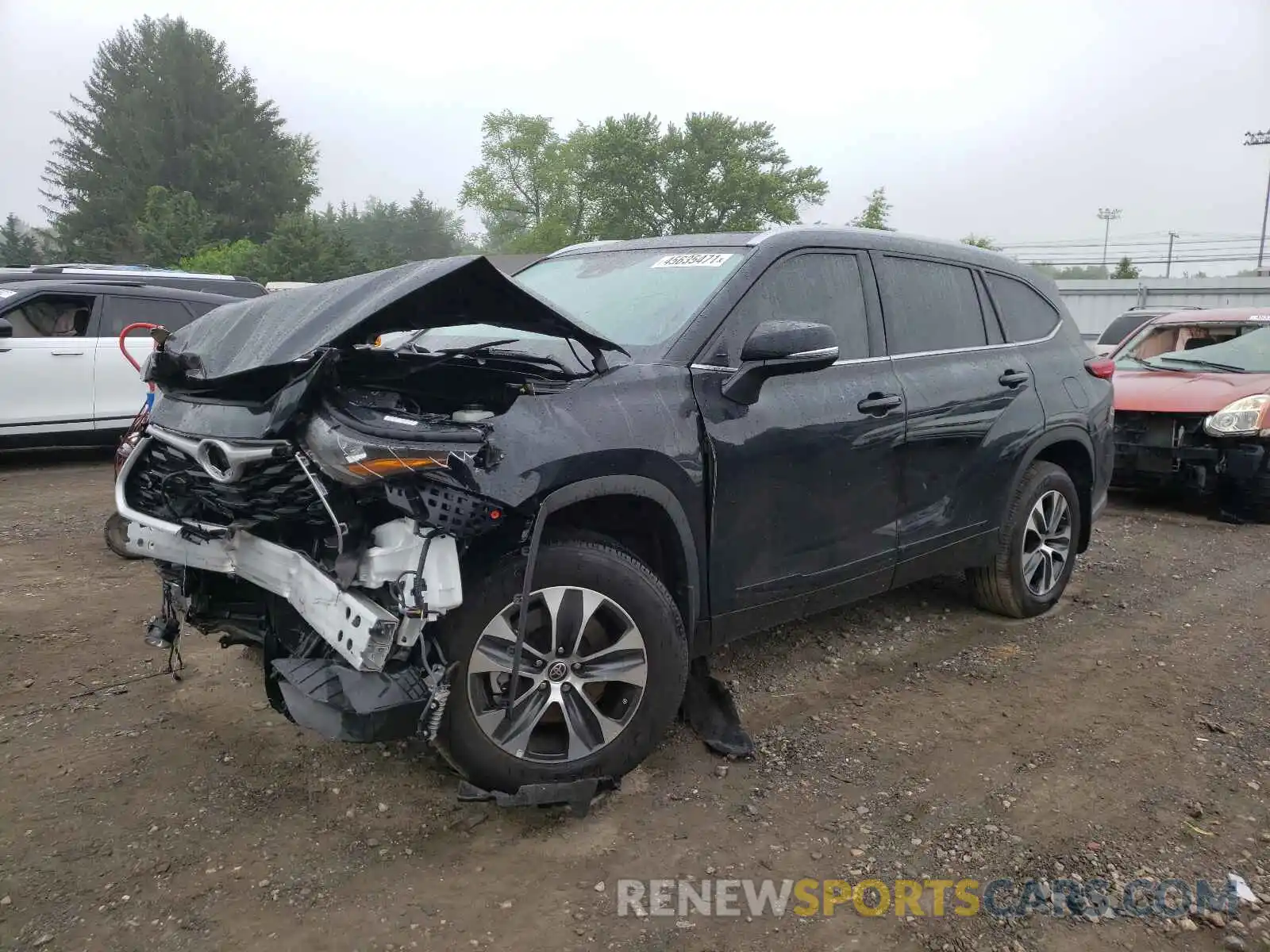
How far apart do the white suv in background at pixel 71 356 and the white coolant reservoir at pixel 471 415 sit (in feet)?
22.6

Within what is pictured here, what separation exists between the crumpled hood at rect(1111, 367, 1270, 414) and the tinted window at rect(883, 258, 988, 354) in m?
3.00

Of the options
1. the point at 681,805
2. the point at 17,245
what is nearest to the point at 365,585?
the point at 681,805

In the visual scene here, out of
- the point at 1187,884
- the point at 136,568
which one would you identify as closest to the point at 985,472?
A: the point at 1187,884

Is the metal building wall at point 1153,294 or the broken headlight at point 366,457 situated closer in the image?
the broken headlight at point 366,457

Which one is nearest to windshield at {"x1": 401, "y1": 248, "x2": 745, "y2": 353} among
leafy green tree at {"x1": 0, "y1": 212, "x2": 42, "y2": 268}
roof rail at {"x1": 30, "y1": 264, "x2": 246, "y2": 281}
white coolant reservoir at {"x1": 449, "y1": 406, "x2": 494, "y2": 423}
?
white coolant reservoir at {"x1": 449, "y1": 406, "x2": 494, "y2": 423}

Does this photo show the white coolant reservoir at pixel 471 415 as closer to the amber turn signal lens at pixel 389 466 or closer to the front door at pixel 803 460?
the amber turn signal lens at pixel 389 466

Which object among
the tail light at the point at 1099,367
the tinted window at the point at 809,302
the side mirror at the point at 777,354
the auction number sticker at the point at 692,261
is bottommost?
the tail light at the point at 1099,367

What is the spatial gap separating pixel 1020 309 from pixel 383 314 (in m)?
3.45

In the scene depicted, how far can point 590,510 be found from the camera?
9.48 ft

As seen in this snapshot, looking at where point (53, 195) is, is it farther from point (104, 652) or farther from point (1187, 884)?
point (1187, 884)

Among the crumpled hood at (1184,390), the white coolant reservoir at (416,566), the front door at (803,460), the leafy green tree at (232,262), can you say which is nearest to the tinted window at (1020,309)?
the front door at (803,460)

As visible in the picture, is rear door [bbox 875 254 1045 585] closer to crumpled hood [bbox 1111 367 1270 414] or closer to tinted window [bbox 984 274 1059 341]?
tinted window [bbox 984 274 1059 341]

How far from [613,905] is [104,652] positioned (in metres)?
2.82

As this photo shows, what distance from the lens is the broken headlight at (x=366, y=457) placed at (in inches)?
90.7
